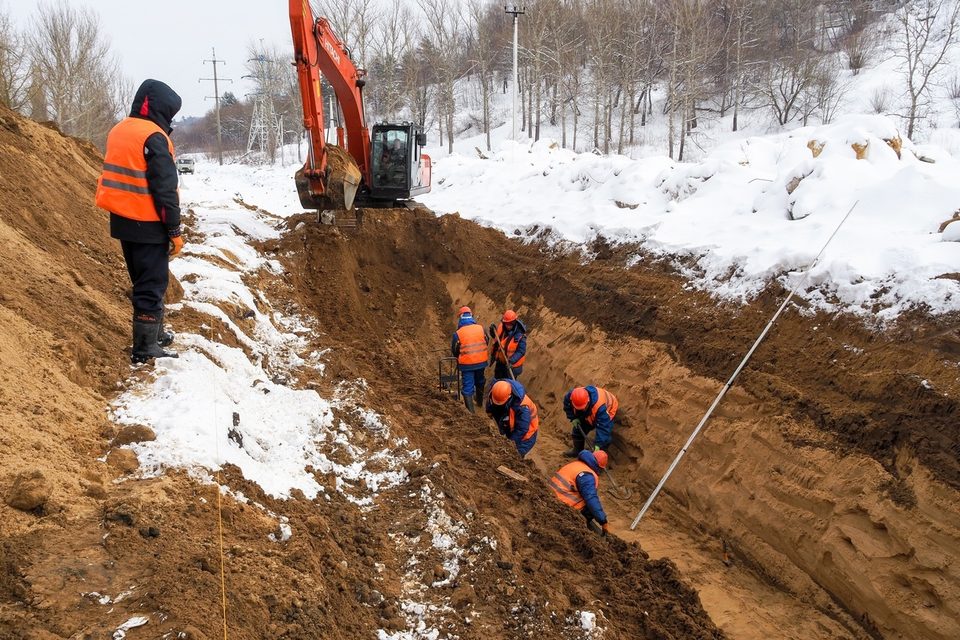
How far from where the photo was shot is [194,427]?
3.53 metres

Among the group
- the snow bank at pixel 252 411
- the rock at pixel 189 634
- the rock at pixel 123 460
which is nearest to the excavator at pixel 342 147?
the snow bank at pixel 252 411

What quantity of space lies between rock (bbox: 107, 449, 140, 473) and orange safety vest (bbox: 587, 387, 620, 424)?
5.40 m

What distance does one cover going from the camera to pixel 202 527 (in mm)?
2783

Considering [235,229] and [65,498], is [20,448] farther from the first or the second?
[235,229]

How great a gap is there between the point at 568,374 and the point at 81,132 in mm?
28204

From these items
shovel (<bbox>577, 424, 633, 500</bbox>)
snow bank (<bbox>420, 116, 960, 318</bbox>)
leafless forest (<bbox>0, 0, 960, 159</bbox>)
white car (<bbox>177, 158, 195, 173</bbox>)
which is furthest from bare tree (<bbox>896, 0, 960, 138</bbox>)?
white car (<bbox>177, 158, 195, 173</bbox>)

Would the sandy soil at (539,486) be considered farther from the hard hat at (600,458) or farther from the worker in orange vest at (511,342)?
the hard hat at (600,458)

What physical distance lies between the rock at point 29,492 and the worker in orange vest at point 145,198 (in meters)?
1.83

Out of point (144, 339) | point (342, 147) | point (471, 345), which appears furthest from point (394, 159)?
point (144, 339)

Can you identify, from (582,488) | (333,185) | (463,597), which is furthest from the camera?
(333,185)

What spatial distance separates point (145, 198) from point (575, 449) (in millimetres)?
6088

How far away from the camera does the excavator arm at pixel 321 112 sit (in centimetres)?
861

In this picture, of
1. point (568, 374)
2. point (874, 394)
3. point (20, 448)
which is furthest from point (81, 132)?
point (874, 394)

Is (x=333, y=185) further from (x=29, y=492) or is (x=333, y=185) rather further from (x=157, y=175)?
(x=29, y=492)
